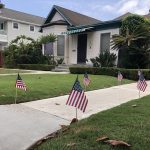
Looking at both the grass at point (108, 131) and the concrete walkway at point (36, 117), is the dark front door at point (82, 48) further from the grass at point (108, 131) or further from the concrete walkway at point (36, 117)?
the grass at point (108, 131)

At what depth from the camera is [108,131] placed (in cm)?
585

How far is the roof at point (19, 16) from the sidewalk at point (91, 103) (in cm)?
3196

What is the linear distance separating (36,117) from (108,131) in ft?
7.52

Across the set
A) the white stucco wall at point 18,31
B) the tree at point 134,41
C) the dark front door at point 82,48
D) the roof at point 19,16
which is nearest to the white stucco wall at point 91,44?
the dark front door at point 82,48

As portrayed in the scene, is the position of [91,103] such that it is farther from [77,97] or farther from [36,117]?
[77,97]

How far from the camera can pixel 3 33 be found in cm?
4175

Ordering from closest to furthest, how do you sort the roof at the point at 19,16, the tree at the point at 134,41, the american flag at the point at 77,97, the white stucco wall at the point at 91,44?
the american flag at the point at 77,97 < the tree at the point at 134,41 < the white stucco wall at the point at 91,44 < the roof at the point at 19,16

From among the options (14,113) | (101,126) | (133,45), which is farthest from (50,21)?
(101,126)

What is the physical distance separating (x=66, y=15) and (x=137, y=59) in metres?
9.33

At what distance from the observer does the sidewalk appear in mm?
8234

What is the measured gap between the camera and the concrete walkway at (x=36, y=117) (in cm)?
585

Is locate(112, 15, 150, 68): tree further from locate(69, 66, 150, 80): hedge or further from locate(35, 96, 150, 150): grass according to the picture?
locate(35, 96, 150, 150): grass

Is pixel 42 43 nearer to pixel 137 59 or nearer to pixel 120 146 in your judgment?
pixel 137 59

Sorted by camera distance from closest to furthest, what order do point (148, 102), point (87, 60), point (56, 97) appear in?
point (148, 102) < point (56, 97) < point (87, 60)
